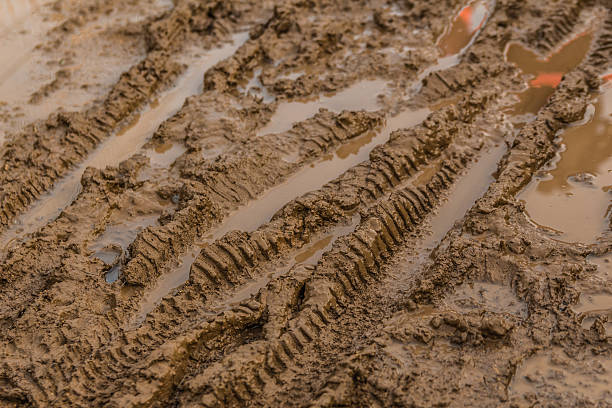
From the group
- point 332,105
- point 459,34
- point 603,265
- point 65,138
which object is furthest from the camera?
point 459,34

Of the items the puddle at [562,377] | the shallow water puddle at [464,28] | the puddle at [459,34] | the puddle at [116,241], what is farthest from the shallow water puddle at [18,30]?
the puddle at [562,377]

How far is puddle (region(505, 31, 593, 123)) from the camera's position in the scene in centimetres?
497

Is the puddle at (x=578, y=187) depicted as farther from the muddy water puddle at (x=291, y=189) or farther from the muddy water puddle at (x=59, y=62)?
the muddy water puddle at (x=59, y=62)

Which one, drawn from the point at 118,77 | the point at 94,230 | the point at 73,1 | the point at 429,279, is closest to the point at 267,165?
the point at 94,230

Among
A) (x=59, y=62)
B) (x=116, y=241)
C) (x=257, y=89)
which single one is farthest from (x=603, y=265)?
(x=59, y=62)

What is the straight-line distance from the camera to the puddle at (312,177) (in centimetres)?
402

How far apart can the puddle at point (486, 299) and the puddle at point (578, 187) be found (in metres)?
0.76

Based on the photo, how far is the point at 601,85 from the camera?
5.11 meters

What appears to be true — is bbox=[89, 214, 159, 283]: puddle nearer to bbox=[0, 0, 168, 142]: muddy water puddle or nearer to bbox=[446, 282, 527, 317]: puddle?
bbox=[0, 0, 168, 142]: muddy water puddle

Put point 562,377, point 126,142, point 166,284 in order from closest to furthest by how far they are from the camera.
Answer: point 562,377 → point 166,284 → point 126,142

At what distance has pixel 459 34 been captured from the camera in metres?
6.13

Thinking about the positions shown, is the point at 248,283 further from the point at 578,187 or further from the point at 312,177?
the point at 578,187

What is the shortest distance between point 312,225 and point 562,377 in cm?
181

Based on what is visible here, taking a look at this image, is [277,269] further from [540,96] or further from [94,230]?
[540,96]
